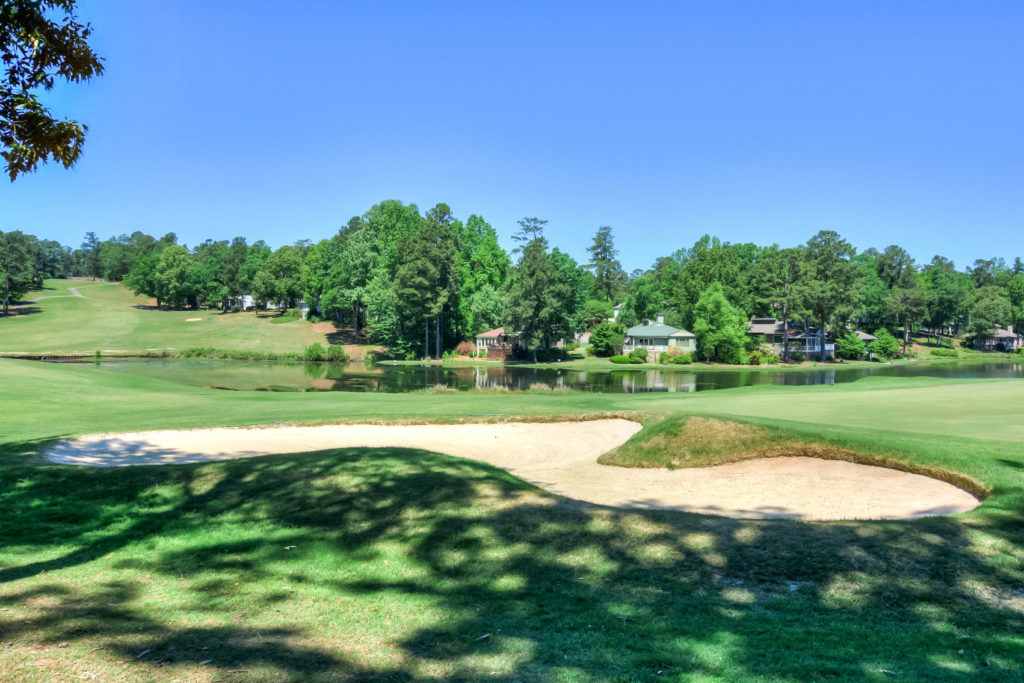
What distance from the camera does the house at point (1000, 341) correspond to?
110m

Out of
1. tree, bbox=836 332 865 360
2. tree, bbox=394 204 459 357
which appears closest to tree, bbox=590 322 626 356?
tree, bbox=394 204 459 357

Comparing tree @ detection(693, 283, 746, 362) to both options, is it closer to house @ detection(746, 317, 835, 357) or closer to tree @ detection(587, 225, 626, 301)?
house @ detection(746, 317, 835, 357)

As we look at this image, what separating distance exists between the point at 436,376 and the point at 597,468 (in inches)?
1812

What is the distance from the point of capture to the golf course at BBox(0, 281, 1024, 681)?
13.8 ft

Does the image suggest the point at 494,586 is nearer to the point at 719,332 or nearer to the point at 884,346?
the point at 719,332

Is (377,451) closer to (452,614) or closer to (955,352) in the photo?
(452,614)

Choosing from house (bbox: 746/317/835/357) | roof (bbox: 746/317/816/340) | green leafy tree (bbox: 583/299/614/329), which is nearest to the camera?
house (bbox: 746/317/835/357)

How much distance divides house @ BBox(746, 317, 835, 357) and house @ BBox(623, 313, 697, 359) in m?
10.9

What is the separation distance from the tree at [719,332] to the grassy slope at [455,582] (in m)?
71.0

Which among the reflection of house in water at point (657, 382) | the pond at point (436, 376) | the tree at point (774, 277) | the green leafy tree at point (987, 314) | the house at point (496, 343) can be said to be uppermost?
the tree at point (774, 277)

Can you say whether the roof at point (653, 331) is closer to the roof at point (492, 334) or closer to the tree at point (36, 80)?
the roof at point (492, 334)

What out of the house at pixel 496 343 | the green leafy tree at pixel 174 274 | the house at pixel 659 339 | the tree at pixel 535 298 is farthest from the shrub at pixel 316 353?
the green leafy tree at pixel 174 274

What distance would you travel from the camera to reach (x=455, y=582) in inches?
227

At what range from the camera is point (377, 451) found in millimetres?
10469
